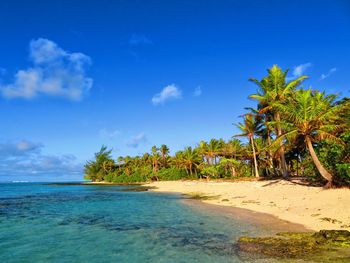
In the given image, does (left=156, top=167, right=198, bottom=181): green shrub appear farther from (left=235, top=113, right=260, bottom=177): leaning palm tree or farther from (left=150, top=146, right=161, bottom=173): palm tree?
(left=235, top=113, right=260, bottom=177): leaning palm tree

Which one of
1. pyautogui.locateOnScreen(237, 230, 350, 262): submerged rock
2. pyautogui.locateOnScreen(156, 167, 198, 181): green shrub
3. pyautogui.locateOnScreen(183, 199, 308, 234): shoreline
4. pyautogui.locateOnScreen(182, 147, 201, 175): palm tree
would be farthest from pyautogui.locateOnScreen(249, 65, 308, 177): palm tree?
pyautogui.locateOnScreen(156, 167, 198, 181): green shrub

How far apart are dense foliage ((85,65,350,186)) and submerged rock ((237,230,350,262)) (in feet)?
37.9

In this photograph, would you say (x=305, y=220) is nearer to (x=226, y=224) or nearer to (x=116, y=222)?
(x=226, y=224)

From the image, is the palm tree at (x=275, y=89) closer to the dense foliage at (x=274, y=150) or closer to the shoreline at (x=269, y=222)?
the dense foliage at (x=274, y=150)

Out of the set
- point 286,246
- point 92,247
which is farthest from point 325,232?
point 92,247

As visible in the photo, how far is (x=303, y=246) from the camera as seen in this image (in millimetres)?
9969

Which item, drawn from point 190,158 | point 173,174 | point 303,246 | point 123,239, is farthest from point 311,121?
point 173,174

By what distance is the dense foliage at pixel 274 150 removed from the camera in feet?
78.0

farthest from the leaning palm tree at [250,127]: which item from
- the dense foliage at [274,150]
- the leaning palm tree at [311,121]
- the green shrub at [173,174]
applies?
the green shrub at [173,174]

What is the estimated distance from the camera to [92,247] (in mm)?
11266

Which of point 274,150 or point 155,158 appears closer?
point 274,150

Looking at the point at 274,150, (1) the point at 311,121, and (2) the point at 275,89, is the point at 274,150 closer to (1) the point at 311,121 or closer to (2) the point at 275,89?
(2) the point at 275,89

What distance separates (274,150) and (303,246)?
112 feet

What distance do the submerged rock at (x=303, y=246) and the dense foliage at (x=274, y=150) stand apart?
1154cm
